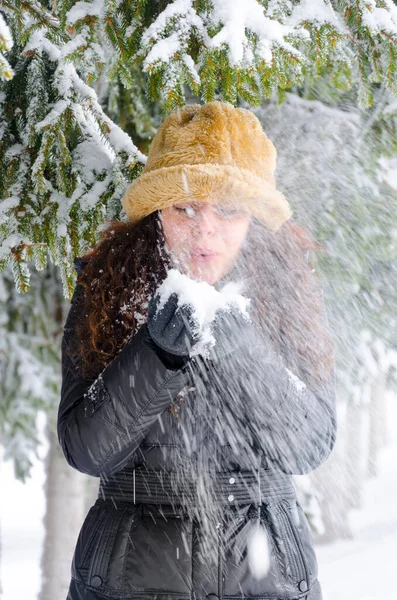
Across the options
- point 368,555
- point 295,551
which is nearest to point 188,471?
point 295,551

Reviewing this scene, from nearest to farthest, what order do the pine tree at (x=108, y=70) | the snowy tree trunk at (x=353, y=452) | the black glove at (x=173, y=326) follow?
the black glove at (x=173, y=326) → the pine tree at (x=108, y=70) → the snowy tree trunk at (x=353, y=452)

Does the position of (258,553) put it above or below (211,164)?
below

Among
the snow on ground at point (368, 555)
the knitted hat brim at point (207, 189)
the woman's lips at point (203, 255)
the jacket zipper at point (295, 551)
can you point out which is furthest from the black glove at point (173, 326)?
the snow on ground at point (368, 555)

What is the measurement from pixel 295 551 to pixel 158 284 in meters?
1.04

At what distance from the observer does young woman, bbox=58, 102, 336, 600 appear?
6.18 feet

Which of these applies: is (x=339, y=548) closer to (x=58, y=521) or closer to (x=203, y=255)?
(x=58, y=521)

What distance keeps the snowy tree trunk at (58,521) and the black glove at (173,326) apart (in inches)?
149

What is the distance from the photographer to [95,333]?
2.22 metres

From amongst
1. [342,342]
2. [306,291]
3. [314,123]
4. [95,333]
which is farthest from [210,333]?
[342,342]

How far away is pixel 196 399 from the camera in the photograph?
7.05 feet

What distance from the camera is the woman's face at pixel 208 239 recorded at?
2.06 m

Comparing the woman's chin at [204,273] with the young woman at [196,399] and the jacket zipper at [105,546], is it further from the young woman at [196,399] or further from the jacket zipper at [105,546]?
the jacket zipper at [105,546]

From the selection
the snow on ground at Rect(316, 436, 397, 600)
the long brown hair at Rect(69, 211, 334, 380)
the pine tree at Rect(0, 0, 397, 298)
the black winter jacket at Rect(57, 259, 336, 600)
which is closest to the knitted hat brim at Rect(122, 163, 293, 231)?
the long brown hair at Rect(69, 211, 334, 380)

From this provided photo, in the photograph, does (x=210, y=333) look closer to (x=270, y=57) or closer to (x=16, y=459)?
(x=270, y=57)
